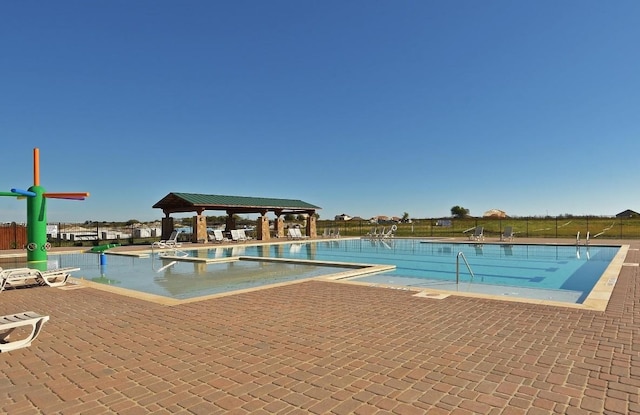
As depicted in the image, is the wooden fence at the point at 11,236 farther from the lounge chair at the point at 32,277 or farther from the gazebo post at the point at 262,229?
the lounge chair at the point at 32,277

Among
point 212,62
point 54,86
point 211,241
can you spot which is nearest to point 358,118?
point 212,62

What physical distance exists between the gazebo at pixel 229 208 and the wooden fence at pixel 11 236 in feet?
21.9

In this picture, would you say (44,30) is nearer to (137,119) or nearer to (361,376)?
(137,119)

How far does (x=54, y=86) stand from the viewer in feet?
55.5

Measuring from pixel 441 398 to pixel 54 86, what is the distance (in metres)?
19.9

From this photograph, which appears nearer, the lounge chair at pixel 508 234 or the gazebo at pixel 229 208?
the lounge chair at pixel 508 234

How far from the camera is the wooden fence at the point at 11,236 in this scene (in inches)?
771

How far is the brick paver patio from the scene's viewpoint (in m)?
2.64

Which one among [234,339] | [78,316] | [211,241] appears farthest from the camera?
[211,241]

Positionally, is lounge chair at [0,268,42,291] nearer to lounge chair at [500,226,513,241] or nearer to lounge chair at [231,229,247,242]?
lounge chair at [231,229,247,242]

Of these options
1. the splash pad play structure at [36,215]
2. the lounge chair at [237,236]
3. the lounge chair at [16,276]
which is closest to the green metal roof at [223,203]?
the lounge chair at [237,236]

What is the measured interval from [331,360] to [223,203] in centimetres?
2153

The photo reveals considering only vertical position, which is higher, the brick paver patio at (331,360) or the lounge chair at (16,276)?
the lounge chair at (16,276)

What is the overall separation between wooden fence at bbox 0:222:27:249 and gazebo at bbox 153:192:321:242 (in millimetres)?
6663
